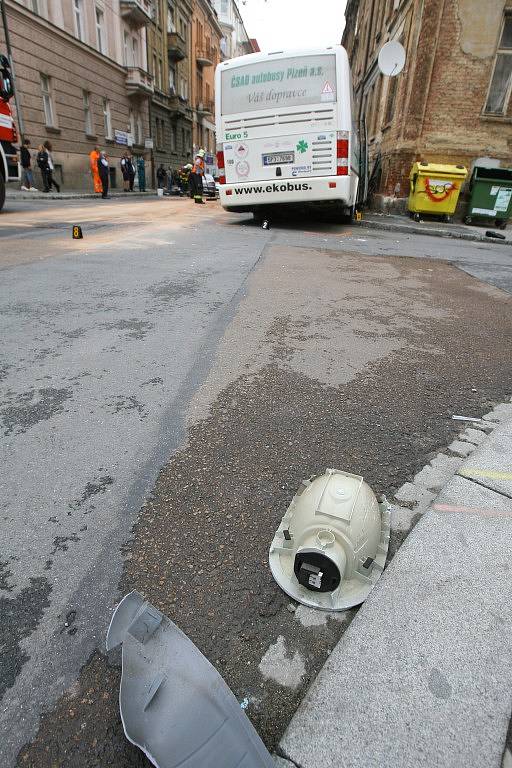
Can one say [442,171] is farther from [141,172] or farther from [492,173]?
[141,172]

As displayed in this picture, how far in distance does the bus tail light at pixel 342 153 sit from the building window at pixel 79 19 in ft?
74.3

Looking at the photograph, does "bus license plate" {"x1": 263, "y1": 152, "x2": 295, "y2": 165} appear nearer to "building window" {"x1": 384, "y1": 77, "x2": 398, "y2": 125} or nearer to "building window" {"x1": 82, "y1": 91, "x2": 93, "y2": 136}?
"building window" {"x1": 384, "y1": 77, "x2": 398, "y2": 125}

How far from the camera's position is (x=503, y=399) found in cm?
274

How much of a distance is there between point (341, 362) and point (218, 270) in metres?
3.15

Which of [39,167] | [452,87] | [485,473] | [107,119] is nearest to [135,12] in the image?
[107,119]

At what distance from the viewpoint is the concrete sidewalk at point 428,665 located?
0.97m

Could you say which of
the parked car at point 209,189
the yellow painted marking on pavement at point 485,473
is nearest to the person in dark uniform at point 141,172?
the parked car at point 209,189

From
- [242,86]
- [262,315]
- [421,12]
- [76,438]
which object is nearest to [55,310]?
[262,315]

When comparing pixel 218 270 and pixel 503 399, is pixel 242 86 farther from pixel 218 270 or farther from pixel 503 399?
pixel 503 399

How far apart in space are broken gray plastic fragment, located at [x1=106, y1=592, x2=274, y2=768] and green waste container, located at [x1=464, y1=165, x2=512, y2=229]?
14180mm

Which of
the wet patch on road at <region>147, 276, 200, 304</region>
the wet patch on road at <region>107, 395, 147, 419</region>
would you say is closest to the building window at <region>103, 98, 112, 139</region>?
the wet patch on road at <region>147, 276, 200, 304</region>

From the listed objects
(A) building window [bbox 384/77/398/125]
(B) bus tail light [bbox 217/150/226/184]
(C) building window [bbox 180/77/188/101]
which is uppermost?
(C) building window [bbox 180/77/188/101]

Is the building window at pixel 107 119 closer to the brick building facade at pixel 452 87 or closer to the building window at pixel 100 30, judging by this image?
the building window at pixel 100 30

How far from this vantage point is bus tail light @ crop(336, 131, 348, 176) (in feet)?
29.8
